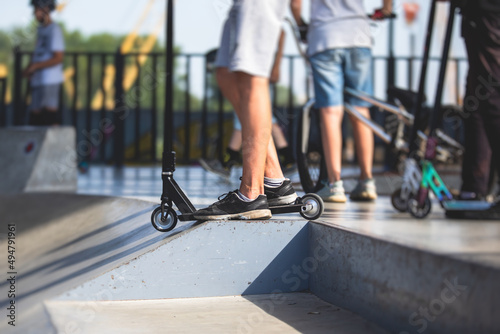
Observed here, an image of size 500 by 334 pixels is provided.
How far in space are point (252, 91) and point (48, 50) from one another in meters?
4.35

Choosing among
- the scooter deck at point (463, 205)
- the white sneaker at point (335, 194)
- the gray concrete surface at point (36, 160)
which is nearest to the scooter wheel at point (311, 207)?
the scooter deck at point (463, 205)

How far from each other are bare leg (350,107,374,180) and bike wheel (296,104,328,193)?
0.22 meters

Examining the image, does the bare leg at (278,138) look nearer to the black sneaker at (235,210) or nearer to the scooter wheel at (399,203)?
the scooter wheel at (399,203)

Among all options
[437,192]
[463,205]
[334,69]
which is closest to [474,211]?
[463,205]

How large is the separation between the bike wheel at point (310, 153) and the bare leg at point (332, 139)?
8.1 inches

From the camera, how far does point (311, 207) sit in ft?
8.39

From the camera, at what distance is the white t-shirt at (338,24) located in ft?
11.9

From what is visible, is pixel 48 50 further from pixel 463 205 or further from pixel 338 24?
pixel 463 205

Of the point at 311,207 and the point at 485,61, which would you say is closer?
the point at 311,207

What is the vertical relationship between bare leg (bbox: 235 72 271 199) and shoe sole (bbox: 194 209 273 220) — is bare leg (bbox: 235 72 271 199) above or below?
above

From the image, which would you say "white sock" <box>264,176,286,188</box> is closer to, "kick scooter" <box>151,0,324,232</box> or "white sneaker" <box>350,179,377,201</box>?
"kick scooter" <box>151,0,324,232</box>

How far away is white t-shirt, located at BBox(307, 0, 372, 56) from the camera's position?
11.9 ft

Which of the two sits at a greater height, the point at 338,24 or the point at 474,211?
the point at 338,24

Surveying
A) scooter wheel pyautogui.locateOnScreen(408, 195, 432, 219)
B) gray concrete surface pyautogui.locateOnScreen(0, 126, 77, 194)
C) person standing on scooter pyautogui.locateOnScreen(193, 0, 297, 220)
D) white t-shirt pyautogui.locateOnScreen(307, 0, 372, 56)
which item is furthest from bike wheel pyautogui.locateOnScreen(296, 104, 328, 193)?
gray concrete surface pyautogui.locateOnScreen(0, 126, 77, 194)
